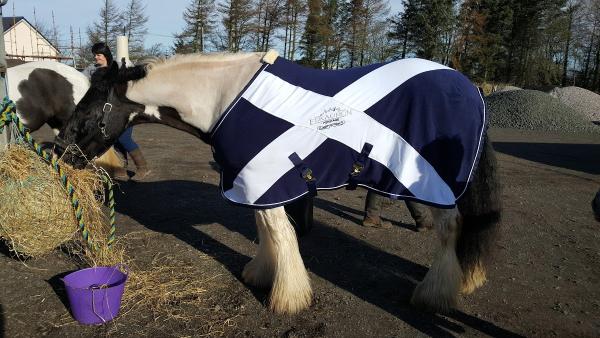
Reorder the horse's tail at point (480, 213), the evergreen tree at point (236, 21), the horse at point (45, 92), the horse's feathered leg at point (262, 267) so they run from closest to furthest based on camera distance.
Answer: the horse's tail at point (480, 213) < the horse's feathered leg at point (262, 267) < the horse at point (45, 92) < the evergreen tree at point (236, 21)

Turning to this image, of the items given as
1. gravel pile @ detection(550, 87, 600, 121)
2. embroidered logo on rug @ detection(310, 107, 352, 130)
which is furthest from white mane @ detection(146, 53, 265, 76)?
gravel pile @ detection(550, 87, 600, 121)

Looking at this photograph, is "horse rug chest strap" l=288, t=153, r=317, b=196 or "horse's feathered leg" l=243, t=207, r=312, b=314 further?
"horse's feathered leg" l=243, t=207, r=312, b=314

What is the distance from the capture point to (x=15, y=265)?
11.3 feet

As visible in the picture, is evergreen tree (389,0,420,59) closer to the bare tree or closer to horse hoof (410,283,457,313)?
the bare tree

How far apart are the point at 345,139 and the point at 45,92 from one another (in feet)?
16.4

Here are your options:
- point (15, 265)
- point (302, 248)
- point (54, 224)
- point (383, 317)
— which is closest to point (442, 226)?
point (383, 317)

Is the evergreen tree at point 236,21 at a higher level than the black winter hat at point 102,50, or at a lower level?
higher

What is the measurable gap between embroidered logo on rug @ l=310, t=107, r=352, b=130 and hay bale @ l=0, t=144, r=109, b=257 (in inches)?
68.0

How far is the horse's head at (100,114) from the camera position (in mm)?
3020

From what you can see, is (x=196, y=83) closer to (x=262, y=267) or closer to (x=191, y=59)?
(x=191, y=59)

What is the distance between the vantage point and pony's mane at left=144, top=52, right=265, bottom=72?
2980 mm

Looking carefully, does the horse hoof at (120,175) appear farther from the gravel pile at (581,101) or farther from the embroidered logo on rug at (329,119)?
the gravel pile at (581,101)

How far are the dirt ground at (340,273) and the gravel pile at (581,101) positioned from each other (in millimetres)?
15416

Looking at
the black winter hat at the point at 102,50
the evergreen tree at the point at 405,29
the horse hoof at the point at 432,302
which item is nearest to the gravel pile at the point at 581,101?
the evergreen tree at the point at 405,29
